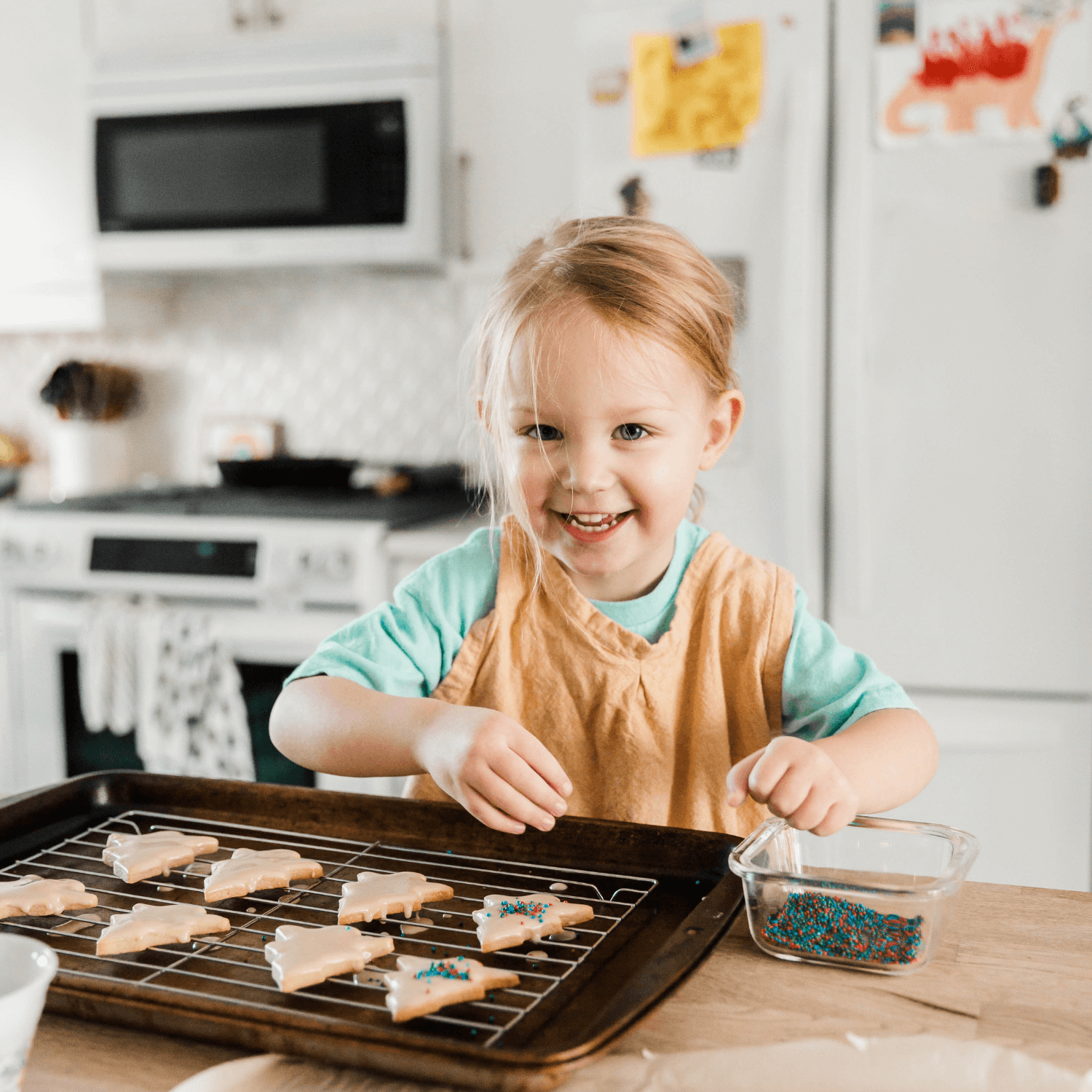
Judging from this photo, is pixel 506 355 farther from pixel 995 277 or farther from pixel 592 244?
pixel 995 277

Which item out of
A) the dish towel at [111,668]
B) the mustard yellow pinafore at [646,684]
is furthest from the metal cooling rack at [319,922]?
the dish towel at [111,668]

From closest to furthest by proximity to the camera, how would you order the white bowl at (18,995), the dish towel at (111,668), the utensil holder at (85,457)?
the white bowl at (18,995)
the dish towel at (111,668)
the utensil holder at (85,457)

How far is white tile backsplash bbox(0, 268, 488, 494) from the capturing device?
2789mm

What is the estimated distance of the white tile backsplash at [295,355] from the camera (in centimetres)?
279

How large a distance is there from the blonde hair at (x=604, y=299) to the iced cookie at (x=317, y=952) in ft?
1.46

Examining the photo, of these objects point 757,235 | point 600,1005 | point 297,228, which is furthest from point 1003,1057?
point 297,228

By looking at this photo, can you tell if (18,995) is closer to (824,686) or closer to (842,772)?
(842,772)

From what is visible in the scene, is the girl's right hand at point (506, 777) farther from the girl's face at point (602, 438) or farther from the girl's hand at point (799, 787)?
the girl's face at point (602, 438)

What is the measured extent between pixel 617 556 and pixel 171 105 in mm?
2009

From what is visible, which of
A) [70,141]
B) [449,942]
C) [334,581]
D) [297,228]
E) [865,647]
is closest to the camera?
[449,942]

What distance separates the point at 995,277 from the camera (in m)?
1.83

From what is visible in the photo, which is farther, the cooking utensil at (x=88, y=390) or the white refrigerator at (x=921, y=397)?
the cooking utensil at (x=88, y=390)

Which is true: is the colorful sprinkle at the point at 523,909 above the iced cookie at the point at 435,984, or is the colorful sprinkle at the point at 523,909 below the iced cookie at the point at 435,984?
below

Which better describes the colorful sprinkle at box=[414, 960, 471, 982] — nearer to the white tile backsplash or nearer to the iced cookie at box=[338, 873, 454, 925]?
the iced cookie at box=[338, 873, 454, 925]
